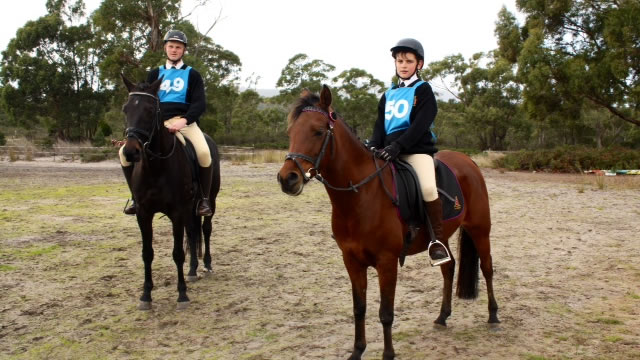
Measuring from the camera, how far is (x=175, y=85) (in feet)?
18.6

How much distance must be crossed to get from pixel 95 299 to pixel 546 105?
2235 cm

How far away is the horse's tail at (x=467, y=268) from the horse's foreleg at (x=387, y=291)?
1.51 m

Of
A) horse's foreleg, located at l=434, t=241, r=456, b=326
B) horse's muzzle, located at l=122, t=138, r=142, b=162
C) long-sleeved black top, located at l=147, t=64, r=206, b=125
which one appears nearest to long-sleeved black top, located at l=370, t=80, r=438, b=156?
horse's foreleg, located at l=434, t=241, r=456, b=326

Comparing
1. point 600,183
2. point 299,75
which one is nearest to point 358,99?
point 299,75

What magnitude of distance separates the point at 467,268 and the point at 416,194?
1535 mm

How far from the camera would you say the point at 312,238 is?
8195 mm

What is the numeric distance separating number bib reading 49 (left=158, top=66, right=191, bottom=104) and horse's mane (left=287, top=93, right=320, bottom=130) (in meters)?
2.91

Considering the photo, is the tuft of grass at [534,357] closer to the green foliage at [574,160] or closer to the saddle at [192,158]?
the saddle at [192,158]

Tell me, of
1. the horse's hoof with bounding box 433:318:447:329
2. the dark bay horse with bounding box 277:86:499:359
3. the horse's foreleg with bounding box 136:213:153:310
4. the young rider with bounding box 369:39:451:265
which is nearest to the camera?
the dark bay horse with bounding box 277:86:499:359

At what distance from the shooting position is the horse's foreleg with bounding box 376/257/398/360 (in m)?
3.47

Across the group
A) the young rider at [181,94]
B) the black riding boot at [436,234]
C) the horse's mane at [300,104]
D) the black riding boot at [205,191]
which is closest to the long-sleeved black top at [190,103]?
the young rider at [181,94]

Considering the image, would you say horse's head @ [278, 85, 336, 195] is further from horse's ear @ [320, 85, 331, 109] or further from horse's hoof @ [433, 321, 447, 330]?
horse's hoof @ [433, 321, 447, 330]

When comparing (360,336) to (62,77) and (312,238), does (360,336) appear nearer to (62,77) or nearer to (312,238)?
(312,238)

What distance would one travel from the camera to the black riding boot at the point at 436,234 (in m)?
3.72
